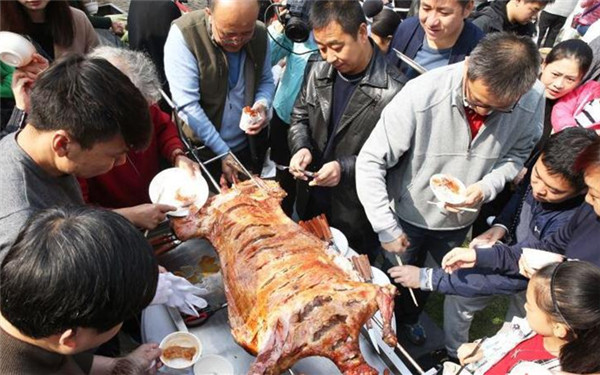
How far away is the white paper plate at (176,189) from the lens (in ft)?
8.84

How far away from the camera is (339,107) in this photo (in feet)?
10.6

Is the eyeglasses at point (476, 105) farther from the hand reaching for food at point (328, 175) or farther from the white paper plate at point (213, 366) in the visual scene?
the white paper plate at point (213, 366)

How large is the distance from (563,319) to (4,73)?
3636 mm

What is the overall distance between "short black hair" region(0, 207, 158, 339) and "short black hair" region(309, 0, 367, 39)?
2.02 meters

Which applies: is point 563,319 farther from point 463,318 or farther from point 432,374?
point 463,318

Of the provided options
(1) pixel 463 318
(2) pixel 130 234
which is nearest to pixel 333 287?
(2) pixel 130 234

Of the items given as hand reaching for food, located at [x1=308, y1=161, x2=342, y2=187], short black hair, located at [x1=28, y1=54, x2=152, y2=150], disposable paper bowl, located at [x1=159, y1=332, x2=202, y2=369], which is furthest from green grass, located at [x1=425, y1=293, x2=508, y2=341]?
short black hair, located at [x1=28, y1=54, x2=152, y2=150]

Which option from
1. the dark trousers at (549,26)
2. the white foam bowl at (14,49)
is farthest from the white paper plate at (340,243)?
the dark trousers at (549,26)

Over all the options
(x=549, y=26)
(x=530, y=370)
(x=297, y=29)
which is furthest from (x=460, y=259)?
(x=549, y=26)

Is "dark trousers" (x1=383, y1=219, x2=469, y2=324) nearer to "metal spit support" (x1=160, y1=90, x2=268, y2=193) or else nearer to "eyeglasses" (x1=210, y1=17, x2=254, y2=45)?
"metal spit support" (x1=160, y1=90, x2=268, y2=193)

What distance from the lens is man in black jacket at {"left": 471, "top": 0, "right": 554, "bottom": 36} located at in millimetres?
4402

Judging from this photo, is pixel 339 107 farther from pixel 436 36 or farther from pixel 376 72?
pixel 436 36

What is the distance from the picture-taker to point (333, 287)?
2221 mm

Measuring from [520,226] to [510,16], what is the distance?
8.38 feet
